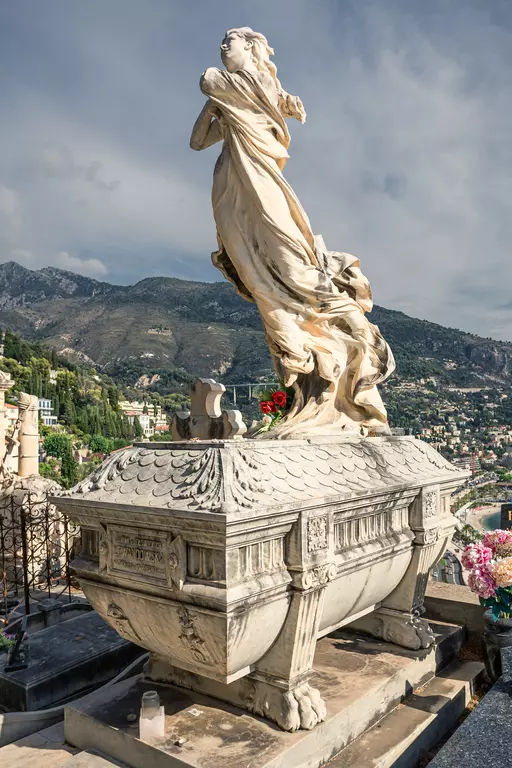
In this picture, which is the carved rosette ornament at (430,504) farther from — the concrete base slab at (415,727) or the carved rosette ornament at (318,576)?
the carved rosette ornament at (318,576)

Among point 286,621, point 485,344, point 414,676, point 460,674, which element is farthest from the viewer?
point 485,344

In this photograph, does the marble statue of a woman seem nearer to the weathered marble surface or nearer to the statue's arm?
the statue's arm

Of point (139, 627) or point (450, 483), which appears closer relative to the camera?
point (139, 627)

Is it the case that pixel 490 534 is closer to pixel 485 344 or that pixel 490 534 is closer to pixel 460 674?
pixel 460 674

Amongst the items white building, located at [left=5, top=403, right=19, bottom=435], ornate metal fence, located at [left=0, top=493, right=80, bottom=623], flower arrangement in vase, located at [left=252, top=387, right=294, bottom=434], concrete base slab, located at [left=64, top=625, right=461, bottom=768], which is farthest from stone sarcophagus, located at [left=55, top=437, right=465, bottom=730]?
white building, located at [left=5, top=403, right=19, bottom=435]

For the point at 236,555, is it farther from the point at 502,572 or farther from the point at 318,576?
the point at 502,572

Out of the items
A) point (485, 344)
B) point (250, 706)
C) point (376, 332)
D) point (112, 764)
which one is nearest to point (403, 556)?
point (250, 706)

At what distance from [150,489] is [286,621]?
1279mm

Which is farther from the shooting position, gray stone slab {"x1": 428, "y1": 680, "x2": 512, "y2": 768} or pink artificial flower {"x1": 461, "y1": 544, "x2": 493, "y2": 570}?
pink artificial flower {"x1": 461, "y1": 544, "x2": 493, "y2": 570}

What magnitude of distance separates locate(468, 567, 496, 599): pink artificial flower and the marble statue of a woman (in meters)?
1.62

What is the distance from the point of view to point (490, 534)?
5340 millimetres

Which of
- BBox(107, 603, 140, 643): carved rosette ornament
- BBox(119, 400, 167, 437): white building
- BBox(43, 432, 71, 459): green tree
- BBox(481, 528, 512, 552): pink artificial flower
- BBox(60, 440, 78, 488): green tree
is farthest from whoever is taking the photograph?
BBox(119, 400, 167, 437): white building

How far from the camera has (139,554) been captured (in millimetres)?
3697

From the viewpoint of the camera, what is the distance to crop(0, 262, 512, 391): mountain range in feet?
378
